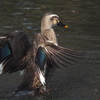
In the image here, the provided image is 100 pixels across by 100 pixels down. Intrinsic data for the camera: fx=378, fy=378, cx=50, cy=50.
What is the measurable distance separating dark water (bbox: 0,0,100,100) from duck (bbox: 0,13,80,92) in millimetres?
378

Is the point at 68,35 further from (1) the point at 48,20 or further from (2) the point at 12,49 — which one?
(2) the point at 12,49

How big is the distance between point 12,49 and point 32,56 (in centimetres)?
38

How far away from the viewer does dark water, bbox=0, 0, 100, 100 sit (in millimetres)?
7219

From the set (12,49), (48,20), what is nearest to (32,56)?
(12,49)

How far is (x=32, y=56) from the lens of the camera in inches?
264

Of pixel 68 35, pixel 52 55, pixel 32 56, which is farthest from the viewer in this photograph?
pixel 68 35

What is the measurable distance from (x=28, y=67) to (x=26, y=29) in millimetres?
4047

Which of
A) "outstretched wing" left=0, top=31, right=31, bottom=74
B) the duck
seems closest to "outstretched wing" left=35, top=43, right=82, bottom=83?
the duck

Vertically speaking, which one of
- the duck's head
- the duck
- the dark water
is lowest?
the dark water

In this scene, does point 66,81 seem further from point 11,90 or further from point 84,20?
point 84,20

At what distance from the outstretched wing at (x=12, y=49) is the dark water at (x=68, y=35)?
584 mm

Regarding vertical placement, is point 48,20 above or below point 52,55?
above

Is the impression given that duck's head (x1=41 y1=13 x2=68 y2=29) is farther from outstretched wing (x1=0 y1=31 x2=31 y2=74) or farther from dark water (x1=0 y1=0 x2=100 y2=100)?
dark water (x1=0 y1=0 x2=100 y2=100)

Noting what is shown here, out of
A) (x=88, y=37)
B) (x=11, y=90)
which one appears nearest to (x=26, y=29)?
(x=88, y=37)
